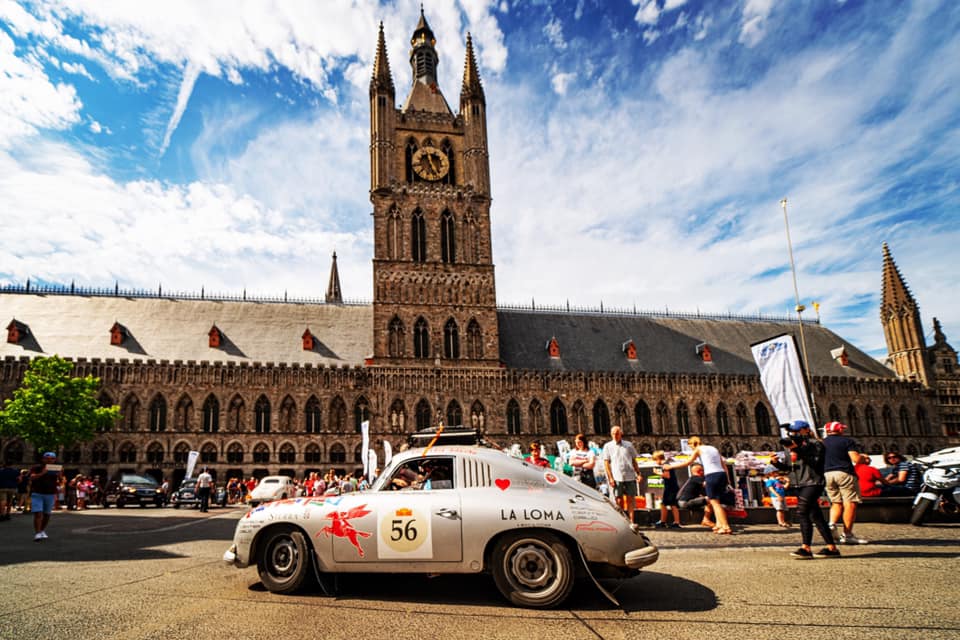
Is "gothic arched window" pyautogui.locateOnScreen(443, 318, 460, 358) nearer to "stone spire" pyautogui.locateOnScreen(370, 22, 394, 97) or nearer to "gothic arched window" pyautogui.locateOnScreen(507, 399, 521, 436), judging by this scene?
"gothic arched window" pyautogui.locateOnScreen(507, 399, 521, 436)

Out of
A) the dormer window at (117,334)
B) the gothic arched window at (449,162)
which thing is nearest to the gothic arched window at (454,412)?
the gothic arched window at (449,162)

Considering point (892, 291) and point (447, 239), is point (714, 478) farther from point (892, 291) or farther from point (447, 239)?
point (892, 291)

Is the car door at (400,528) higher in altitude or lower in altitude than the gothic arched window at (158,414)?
lower

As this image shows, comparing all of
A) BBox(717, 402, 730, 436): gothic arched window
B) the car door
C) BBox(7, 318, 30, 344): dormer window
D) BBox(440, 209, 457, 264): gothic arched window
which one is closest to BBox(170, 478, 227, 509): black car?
BBox(7, 318, 30, 344): dormer window

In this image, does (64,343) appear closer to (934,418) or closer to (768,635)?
(768,635)

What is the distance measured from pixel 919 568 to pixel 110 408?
40.1 metres

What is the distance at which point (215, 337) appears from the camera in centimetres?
4309

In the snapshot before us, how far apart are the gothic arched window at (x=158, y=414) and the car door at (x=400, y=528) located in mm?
38277

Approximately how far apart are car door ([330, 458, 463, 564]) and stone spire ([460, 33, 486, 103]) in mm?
48859

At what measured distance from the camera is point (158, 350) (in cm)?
4181

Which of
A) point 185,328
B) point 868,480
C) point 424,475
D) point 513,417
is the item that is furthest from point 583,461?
point 185,328

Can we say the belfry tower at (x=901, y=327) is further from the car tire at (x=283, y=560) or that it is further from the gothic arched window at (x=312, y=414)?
the car tire at (x=283, y=560)

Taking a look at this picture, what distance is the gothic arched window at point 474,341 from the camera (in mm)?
44406

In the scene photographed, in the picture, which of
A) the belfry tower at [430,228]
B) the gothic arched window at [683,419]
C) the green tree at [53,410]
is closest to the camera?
the green tree at [53,410]
